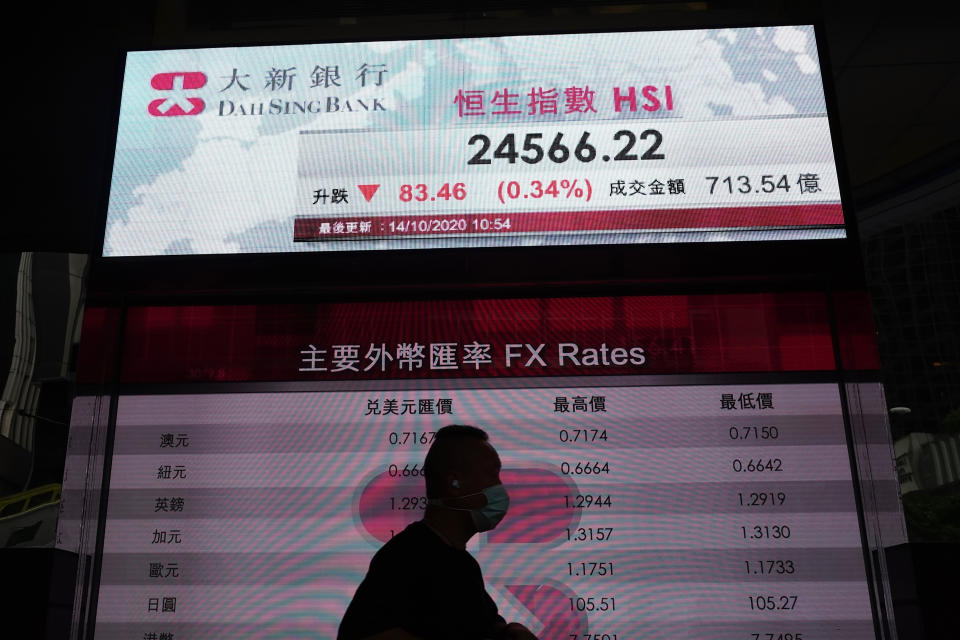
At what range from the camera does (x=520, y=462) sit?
248 centimetres

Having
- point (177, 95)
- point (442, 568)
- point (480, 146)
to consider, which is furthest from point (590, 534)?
point (177, 95)

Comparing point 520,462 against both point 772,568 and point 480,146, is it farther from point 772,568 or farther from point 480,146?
point 480,146

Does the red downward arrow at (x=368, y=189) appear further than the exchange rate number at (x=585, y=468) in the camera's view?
Yes

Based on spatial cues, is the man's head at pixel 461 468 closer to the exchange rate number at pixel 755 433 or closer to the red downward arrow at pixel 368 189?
the exchange rate number at pixel 755 433

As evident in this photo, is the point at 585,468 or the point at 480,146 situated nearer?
the point at 585,468

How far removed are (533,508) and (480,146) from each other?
4.34 feet

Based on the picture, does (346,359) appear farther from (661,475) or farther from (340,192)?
(661,475)

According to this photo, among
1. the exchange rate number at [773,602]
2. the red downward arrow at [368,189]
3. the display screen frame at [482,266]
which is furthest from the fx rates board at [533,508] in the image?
the red downward arrow at [368,189]

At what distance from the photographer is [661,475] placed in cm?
246

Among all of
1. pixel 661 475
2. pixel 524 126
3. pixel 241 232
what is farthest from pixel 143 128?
pixel 661 475

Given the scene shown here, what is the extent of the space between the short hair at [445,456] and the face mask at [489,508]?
0.05m

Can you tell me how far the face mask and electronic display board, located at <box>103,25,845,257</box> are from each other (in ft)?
3.29

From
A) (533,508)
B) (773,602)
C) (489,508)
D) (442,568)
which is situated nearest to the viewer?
(442,568)

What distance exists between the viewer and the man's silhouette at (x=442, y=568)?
1.69 m
